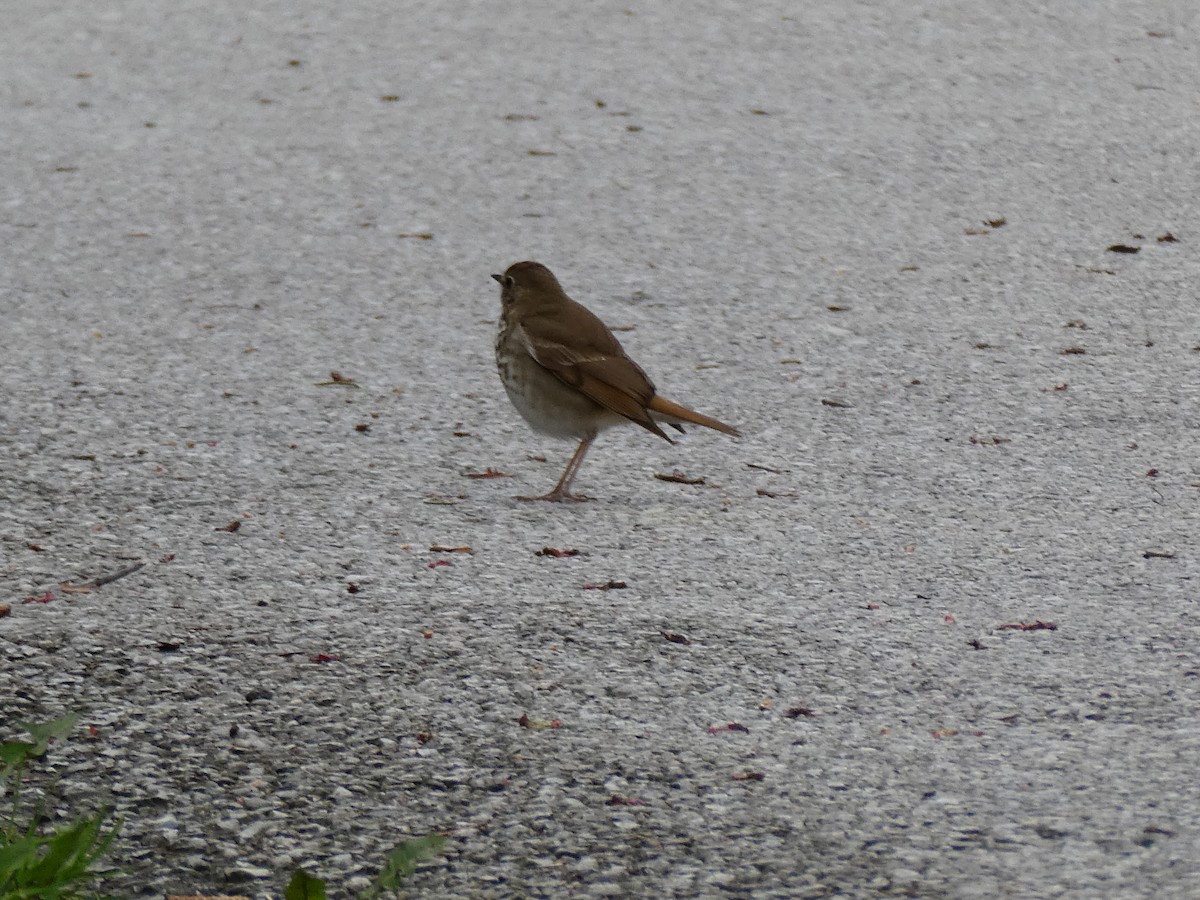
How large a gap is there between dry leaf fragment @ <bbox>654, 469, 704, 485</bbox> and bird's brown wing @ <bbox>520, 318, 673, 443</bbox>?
1.12 feet

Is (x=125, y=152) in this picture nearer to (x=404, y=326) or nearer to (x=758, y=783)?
(x=404, y=326)

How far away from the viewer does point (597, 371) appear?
5.72 meters

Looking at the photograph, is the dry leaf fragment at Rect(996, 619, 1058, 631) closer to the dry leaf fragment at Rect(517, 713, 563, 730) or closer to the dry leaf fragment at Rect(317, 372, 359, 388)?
the dry leaf fragment at Rect(517, 713, 563, 730)

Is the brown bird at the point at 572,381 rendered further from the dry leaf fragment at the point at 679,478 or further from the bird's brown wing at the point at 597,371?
the dry leaf fragment at the point at 679,478

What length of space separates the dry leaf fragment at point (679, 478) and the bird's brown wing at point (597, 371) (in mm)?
341

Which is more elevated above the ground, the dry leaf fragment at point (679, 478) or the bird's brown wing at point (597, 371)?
the bird's brown wing at point (597, 371)

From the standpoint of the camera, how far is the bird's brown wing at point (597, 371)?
567cm

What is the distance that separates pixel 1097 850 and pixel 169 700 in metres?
2.19

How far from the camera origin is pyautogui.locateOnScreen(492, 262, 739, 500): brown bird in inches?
224

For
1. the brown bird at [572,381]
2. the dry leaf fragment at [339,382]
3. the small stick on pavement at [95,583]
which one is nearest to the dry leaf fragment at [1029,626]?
the brown bird at [572,381]

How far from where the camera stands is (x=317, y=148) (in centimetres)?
1030

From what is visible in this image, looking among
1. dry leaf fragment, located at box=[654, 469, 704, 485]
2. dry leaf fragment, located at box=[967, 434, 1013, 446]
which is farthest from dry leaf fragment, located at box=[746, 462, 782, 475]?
dry leaf fragment, located at box=[967, 434, 1013, 446]

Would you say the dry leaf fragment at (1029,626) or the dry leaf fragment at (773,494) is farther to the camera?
the dry leaf fragment at (773,494)

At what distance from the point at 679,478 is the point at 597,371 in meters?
0.55
